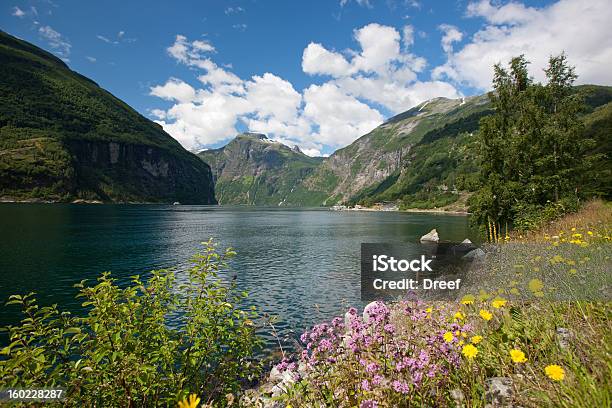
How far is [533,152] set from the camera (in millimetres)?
26641

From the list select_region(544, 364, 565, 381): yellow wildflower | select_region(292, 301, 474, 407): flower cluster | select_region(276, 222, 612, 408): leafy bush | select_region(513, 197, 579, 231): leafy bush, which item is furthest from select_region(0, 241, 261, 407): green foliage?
select_region(513, 197, 579, 231): leafy bush

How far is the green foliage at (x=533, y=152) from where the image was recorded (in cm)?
2627

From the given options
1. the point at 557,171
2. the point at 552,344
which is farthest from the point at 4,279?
the point at 557,171

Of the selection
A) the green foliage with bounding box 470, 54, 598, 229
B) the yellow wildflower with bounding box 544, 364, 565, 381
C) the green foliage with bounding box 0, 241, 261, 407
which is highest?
the green foliage with bounding box 470, 54, 598, 229

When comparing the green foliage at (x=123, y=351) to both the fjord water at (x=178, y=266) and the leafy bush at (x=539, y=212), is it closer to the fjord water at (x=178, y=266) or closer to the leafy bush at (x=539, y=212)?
the fjord water at (x=178, y=266)

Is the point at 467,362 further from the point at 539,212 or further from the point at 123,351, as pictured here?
the point at 539,212

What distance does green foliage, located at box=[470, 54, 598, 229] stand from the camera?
26.3m

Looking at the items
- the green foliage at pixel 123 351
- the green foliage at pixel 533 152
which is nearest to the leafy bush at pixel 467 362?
the green foliage at pixel 123 351

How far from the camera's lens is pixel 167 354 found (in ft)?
18.4

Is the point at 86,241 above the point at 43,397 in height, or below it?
below

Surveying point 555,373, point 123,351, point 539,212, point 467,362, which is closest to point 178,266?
point 123,351

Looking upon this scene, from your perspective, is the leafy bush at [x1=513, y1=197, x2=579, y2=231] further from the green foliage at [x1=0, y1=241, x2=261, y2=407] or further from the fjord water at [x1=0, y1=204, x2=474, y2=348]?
the green foliage at [x1=0, y1=241, x2=261, y2=407]

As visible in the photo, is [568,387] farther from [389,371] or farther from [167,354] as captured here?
[167,354]

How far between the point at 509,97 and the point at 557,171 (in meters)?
8.28
